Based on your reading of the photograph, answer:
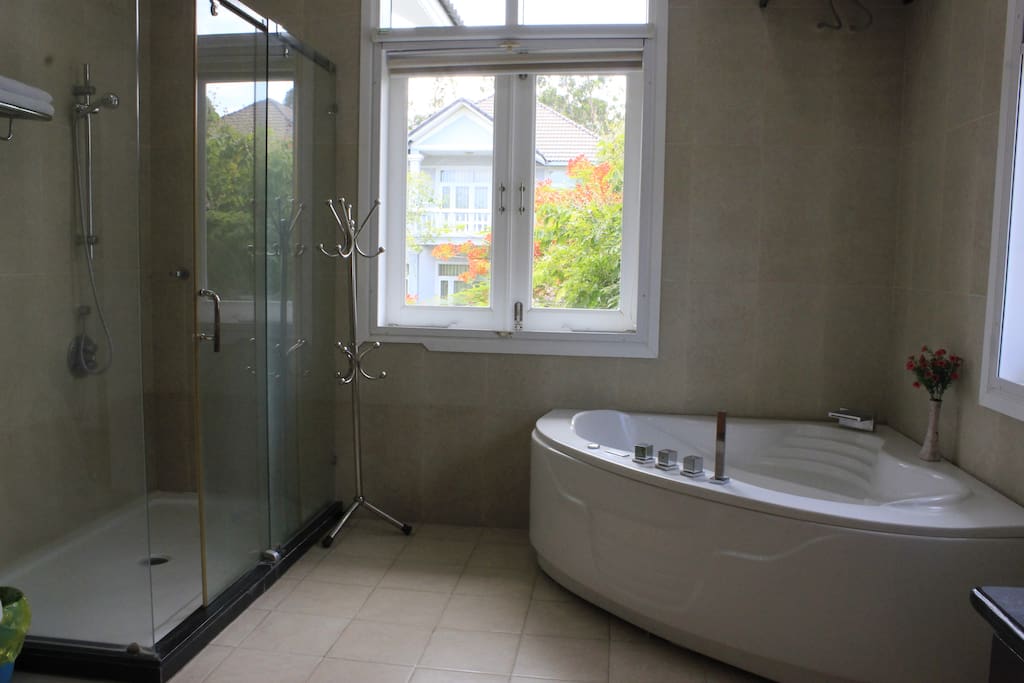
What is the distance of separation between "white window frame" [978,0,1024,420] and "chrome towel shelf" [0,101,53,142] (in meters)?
2.85

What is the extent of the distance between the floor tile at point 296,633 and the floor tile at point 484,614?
0.37 m

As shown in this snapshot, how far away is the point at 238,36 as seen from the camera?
2705 millimetres

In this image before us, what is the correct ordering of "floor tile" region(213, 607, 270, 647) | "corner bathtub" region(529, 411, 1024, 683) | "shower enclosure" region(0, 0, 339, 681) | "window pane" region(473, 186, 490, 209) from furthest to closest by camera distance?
"window pane" region(473, 186, 490, 209) < "floor tile" region(213, 607, 270, 647) < "shower enclosure" region(0, 0, 339, 681) < "corner bathtub" region(529, 411, 1024, 683)

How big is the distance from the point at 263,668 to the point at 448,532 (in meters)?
1.32

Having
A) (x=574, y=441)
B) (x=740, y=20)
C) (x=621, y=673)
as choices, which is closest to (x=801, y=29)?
(x=740, y=20)

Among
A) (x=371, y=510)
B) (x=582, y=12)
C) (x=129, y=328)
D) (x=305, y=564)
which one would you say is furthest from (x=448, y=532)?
(x=582, y=12)

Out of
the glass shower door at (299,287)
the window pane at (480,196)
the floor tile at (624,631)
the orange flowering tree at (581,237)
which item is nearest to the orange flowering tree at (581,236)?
the orange flowering tree at (581,237)

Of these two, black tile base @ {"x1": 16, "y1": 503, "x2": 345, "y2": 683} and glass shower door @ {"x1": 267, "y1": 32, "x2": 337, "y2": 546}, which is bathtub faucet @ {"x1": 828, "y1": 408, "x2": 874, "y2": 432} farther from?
black tile base @ {"x1": 16, "y1": 503, "x2": 345, "y2": 683}

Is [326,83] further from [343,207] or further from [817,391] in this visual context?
[817,391]

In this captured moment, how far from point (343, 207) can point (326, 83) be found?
0.55 meters

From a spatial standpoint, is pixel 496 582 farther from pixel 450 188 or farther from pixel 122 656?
pixel 450 188

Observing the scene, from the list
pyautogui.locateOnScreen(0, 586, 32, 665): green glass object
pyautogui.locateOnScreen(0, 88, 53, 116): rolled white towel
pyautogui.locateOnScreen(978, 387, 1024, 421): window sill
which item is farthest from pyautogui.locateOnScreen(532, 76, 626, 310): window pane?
pyautogui.locateOnScreen(0, 586, 32, 665): green glass object

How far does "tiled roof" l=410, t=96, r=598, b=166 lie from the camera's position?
3.57 meters

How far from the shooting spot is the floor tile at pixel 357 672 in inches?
92.7
